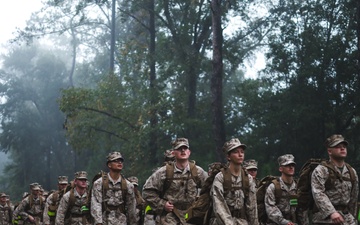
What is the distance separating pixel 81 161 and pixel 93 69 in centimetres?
1317

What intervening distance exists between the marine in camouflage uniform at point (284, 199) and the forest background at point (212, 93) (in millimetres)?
13957

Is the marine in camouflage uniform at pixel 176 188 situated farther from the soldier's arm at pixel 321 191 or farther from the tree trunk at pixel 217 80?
the tree trunk at pixel 217 80

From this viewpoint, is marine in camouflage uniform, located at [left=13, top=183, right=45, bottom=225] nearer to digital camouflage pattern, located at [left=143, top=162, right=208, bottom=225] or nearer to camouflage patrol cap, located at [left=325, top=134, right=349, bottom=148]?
digital camouflage pattern, located at [left=143, top=162, right=208, bottom=225]

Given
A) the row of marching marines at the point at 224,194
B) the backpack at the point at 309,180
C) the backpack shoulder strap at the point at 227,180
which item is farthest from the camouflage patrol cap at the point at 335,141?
the backpack shoulder strap at the point at 227,180

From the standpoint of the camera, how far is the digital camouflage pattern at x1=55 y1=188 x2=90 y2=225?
14.3 meters

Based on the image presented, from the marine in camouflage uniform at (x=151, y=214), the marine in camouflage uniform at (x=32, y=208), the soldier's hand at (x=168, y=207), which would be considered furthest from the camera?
the marine in camouflage uniform at (x=32, y=208)

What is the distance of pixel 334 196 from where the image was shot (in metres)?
9.98

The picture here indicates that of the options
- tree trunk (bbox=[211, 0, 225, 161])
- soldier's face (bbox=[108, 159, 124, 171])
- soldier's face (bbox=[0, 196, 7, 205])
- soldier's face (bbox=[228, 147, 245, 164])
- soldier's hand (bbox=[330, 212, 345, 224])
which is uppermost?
tree trunk (bbox=[211, 0, 225, 161])

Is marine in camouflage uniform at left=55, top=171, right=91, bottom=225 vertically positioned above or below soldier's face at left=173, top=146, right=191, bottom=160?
below

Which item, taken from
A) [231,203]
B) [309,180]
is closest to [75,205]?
[309,180]

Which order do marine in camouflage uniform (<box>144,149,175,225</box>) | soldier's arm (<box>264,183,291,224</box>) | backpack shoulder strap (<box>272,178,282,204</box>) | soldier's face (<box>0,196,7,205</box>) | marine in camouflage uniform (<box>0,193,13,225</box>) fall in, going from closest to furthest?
marine in camouflage uniform (<box>144,149,175,225</box>), soldier's arm (<box>264,183,291,224</box>), backpack shoulder strap (<box>272,178,282,204</box>), marine in camouflage uniform (<box>0,193,13,225</box>), soldier's face (<box>0,196,7,205</box>)

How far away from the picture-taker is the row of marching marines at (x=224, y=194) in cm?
923

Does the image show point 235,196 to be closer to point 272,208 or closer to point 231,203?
point 231,203

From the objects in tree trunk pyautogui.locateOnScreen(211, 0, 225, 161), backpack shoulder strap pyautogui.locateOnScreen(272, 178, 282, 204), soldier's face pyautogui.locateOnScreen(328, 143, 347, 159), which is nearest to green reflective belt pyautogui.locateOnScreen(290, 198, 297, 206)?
backpack shoulder strap pyautogui.locateOnScreen(272, 178, 282, 204)
